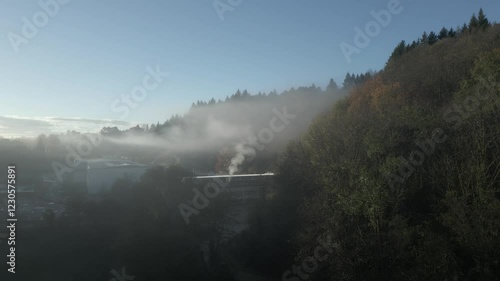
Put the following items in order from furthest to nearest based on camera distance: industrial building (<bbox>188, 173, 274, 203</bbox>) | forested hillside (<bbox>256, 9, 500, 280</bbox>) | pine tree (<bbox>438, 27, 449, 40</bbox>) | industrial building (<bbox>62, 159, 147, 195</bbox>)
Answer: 1. pine tree (<bbox>438, 27, 449, 40</bbox>)
2. industrial building (<bbox>188, 173, 274, 203</bbox>)
3. industrial building (<bbox>62, 159, 147, 195</bbox>)
4. forested hillside (<bbox>256, 9, 500, 280</bbox>)

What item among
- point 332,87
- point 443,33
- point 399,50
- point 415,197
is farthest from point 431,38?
point 415,197

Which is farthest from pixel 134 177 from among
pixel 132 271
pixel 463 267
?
pixel 463 267

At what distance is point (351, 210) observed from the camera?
15086 millimetres

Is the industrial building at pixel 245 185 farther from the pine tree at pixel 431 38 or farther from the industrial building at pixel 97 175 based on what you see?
the pine tree at pixel 431 38

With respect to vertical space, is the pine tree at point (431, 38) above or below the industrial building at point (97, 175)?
above

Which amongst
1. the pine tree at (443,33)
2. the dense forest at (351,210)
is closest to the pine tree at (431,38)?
the pine tree at (443,33)

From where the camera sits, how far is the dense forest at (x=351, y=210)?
1317 centimetres

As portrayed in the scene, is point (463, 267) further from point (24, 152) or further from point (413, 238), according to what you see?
point (24, 152)

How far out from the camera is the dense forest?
13.2 meters

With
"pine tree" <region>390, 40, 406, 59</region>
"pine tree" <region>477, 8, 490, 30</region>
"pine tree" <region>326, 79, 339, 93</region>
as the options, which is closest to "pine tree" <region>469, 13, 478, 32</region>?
"pine tree" <region>477, 8, 490, 30</region>

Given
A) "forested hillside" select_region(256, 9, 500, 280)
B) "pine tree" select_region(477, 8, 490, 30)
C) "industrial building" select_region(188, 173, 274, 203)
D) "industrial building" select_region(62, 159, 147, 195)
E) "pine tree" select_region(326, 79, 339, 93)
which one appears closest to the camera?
"forested hillside" select_region(256, 9, 500, 280)

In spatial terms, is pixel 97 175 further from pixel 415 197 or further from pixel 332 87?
pixel 332 87

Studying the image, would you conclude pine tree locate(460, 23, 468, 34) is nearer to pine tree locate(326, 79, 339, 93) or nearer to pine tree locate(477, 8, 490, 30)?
pine tree locate(477, 8, 490, 30)

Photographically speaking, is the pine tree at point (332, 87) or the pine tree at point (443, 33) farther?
the pine tree at point (332, 87)
